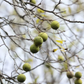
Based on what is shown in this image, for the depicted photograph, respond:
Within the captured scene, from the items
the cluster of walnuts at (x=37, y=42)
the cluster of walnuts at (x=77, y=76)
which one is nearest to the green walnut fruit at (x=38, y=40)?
the cluster of walnuts at (x=37, y=42)

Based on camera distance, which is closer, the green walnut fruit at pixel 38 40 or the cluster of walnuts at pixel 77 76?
the green walnut fruit at pixel 38 40

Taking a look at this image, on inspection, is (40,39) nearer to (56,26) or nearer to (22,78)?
(56,26)

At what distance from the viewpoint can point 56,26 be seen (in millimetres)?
2266

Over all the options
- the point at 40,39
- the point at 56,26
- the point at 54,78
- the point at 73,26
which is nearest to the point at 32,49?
the point at 40,39

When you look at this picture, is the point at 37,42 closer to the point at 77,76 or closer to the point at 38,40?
the point at 38,40

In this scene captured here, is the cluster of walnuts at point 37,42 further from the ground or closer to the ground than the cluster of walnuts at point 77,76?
closer to the ground

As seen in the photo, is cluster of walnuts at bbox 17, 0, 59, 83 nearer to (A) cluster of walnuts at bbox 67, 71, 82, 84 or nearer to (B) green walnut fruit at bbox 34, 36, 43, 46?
(B) green walnut fruit at bbox 34, 36, 43, 46

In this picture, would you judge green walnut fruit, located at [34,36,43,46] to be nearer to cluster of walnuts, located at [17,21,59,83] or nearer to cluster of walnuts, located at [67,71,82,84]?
cluster of walnuts, located at [17,21,59,83]

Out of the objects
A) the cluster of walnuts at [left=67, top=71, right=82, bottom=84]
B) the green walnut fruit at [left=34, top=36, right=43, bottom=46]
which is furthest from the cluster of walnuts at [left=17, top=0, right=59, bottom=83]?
the cluster of walnuts at [left=67, top=71, right=82, bottom=84]

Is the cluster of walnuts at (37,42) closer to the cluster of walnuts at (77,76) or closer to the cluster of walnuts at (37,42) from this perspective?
the cluster of walnuts at (37,42)

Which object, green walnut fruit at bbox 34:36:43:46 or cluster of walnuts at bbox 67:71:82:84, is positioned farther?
cluster of walnuts at bbox 67:71:82:84

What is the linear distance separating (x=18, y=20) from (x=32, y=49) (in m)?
3.58

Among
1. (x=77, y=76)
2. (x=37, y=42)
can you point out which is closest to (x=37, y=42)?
(x=37, y=42)

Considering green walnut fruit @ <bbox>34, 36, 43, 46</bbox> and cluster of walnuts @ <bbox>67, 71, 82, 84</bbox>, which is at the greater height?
cluster of walnuts @ <bbox>67, 71, 82, 84</bbox>
